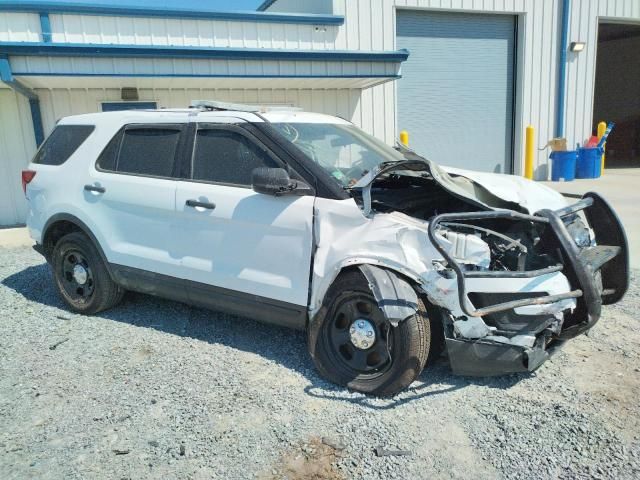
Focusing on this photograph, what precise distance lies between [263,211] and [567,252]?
195cm

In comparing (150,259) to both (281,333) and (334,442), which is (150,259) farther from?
(334,442)

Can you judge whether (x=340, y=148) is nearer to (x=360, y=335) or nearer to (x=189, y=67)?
(x=360, y=335)

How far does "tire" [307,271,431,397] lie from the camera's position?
10.4 ft

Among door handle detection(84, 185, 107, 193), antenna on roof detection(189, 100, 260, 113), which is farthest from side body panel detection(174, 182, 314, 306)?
door handle detection(84, 185, 107, 193)

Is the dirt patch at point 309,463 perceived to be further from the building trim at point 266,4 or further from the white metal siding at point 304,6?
the building trim at point 266,4

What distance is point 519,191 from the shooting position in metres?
3.49

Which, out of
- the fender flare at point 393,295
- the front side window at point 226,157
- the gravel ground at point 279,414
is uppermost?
the front side window at point 226,157

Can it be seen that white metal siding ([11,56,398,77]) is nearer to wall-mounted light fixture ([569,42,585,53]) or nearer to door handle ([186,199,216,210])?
door handle ([186,199,216,210])

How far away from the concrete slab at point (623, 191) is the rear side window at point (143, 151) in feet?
17.0

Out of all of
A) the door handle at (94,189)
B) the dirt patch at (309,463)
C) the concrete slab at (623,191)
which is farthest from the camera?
the concrete slab at (623,191)

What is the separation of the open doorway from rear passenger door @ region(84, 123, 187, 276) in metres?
20.5

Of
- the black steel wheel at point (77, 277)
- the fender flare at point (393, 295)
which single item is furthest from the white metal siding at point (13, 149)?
the fender flare at point (393, 295)

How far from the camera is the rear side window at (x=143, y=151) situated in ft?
14.2

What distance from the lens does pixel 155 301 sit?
5.34 metres
